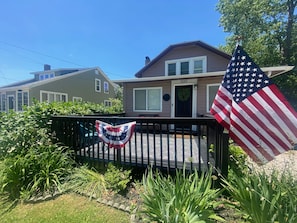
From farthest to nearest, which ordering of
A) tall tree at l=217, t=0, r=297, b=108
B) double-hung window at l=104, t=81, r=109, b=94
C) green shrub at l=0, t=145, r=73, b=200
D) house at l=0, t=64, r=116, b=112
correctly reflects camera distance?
double-hung window at l=104, t=81, r=109, b=94 → house at l=0, t=64, r=116, b=112 → tall tree at l=217, t=0, r=297, b=108 → green shrub at l=0, t=145, r=73, b=200

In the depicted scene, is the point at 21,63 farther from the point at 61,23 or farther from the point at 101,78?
the point at 61,23

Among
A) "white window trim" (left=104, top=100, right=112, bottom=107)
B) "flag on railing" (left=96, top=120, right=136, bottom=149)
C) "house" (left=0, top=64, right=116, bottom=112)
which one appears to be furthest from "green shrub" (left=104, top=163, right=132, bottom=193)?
"white window trim" (left=104, top=100, right=112, bottom=107)

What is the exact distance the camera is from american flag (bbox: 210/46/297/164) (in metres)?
2.23

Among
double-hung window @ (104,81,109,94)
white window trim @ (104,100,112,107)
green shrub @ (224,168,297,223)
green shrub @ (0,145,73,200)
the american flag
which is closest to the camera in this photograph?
green shrub @ (224,168,297,223)

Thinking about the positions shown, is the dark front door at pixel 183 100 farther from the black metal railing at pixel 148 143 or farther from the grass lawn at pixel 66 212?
the grass lawn at pixel 66 212

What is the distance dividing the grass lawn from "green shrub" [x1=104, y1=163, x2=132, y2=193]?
1.24 feet

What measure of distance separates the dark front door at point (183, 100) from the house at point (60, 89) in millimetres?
12129

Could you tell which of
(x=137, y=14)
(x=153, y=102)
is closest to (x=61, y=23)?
(x=137, y=14)

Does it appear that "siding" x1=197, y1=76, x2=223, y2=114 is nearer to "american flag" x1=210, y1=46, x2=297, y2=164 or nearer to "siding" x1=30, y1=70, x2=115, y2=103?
"american flag" x1=210, y1=46, x2=297, y2=164

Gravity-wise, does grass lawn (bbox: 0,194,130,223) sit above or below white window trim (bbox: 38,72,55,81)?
below

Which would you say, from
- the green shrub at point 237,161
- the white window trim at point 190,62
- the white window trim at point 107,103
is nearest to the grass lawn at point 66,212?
the green shrub at point 237,161

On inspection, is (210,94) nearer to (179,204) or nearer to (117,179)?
(117,179)

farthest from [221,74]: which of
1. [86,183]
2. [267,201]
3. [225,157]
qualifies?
[86,183]

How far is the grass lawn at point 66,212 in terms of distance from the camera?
263 centimetres
